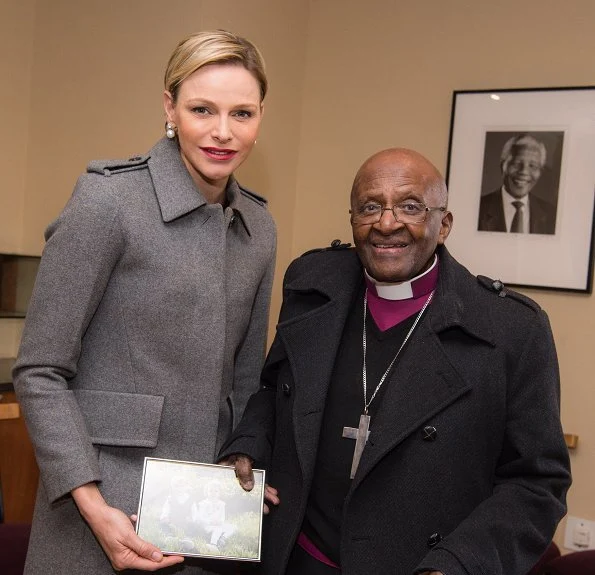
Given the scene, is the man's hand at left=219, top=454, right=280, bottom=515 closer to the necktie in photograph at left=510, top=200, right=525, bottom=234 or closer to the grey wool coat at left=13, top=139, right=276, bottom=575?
the grey wool coat at left=13, top=139, right=276, bottom=575

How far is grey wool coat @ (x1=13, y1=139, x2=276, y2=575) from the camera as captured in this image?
163 centimetres

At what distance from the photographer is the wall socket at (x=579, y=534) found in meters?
3.38

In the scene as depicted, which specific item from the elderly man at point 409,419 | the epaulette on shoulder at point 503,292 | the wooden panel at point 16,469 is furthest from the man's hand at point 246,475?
the wooden panel at point 16,469

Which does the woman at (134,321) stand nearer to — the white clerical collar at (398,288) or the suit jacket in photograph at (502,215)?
the white clerical collar at (398,288)

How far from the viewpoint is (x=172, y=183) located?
177 cm

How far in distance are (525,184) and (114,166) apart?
7.20 feet

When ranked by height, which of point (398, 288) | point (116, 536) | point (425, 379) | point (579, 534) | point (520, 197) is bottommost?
point (579, 534)

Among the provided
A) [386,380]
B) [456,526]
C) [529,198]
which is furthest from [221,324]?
[529,198]

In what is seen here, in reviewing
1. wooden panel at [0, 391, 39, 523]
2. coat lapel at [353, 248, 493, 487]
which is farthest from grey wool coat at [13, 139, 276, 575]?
wooden panel at [0, 391, 39, 523]

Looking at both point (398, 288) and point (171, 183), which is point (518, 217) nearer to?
point (398, 288)

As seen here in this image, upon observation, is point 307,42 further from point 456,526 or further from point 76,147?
point 456,526

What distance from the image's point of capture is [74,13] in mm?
3570

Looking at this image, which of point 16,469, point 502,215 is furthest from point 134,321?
point 502,215

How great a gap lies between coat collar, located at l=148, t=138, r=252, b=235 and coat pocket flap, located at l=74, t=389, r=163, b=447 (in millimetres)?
376
